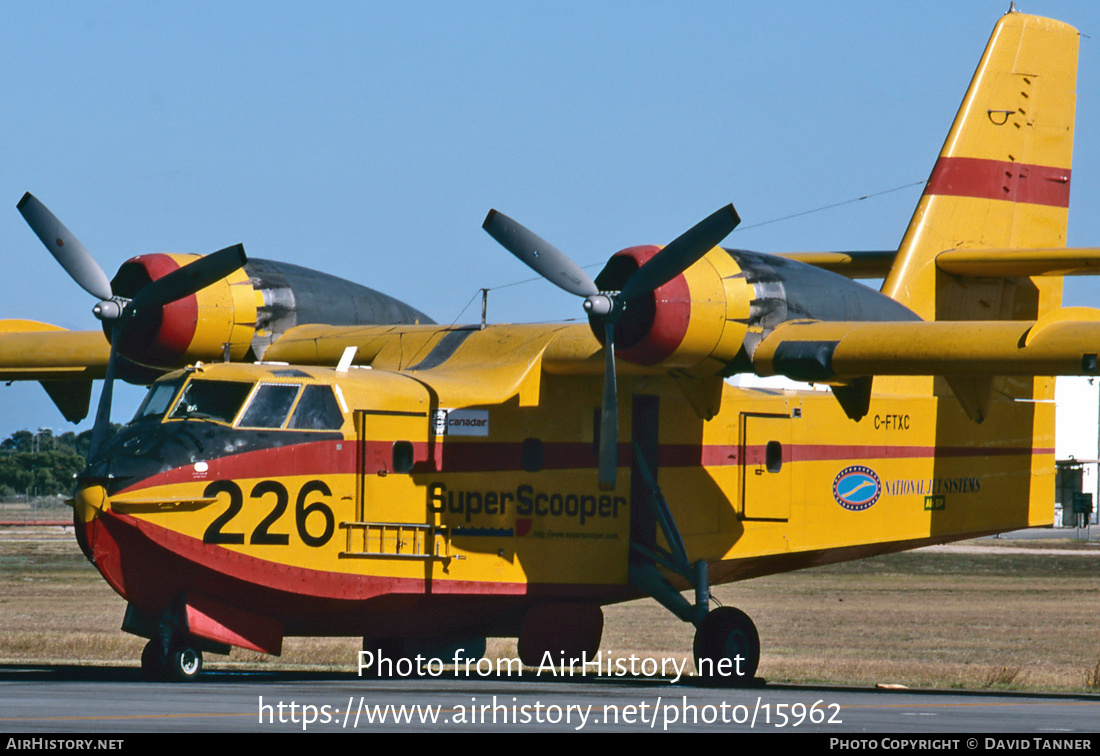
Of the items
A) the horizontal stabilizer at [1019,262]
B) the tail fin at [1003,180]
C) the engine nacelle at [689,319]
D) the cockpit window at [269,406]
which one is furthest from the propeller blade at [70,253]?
the horizontal stabilizer at [1019,262]

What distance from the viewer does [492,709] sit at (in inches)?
495

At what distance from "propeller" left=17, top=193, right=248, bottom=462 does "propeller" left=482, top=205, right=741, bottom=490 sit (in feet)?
11.4

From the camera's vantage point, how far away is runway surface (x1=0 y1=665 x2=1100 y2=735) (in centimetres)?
1098

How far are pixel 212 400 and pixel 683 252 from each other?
17.7ft

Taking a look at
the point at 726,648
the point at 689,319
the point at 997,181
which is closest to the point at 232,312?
the point at 689,319

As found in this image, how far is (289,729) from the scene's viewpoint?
1052 cm

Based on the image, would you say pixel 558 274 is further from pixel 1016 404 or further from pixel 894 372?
pixel 1016 404

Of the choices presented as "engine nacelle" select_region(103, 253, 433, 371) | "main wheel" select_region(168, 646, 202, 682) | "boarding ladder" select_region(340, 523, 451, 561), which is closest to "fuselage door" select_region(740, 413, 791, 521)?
"boarding ladder" select_region(340, 523, 451, 561)

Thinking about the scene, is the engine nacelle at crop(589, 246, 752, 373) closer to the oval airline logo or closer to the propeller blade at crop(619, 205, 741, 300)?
the propeller blade at crop(619, 205, 741, 300)

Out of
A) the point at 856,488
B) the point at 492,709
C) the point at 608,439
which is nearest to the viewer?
the point at 492,709

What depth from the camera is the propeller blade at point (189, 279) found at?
1823 centimetres

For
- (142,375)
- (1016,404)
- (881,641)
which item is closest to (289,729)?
(142,375)

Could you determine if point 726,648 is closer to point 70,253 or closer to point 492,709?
point 492,709

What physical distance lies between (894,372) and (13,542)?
2148 inches
